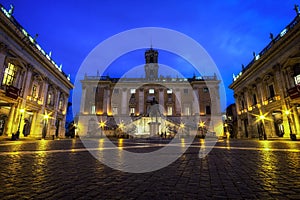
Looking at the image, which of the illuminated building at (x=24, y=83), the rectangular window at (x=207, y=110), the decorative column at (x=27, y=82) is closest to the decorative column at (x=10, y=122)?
the illuminated building at (x=24, y=83)

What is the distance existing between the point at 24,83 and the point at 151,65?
33.5m

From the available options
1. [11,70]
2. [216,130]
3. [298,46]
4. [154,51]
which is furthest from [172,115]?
[11,70]

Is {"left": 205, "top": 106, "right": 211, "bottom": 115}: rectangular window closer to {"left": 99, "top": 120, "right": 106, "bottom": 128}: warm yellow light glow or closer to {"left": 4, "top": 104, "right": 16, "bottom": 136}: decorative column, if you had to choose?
{"left": 99, "top": 120, "right": 106, "bottom": 128}: warm yellow light glow

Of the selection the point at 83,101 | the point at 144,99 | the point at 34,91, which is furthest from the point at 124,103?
the point at 34,91

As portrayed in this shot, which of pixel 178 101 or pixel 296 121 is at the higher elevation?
pixel 178 101

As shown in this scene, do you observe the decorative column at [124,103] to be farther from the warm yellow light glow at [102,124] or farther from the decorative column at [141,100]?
the warm yellow light glow at [102,124]

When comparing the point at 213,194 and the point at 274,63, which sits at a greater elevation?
the point at 274,63

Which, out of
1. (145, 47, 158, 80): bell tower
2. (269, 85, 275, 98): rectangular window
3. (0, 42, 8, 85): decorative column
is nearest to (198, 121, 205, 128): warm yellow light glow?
(145, 47, 158, 80): bell tower

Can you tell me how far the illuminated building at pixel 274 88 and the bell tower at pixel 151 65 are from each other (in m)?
22.8

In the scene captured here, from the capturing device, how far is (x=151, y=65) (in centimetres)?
4819

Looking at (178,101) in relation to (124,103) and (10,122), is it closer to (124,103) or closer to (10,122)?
(124,103)

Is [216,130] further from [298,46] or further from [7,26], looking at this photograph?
[7,26]

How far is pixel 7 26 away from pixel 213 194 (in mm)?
22163

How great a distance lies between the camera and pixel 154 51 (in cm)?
5119
